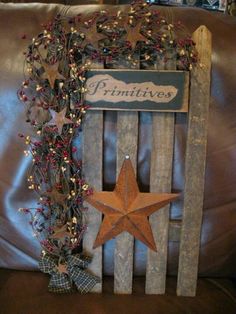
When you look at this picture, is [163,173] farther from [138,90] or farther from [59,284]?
[59,284]

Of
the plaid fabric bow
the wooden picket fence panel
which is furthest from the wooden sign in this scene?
the plaid fabric bow

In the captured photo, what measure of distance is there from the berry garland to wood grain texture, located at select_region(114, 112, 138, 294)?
0.09 meters

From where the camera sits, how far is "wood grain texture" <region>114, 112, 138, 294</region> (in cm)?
103

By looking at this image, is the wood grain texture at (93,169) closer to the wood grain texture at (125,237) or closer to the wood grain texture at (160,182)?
the wood grain texture at (125,237)

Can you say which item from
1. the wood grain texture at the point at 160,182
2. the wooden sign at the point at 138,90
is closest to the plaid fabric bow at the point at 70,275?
the wood grain texture at the point at 160,182

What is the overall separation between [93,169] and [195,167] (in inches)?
12.2

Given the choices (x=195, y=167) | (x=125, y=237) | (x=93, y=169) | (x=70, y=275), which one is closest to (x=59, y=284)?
(x=70, y=275)

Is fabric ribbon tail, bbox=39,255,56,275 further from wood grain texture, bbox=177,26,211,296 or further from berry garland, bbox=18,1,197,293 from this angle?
wood grain texture, bbox=177,26,211,296

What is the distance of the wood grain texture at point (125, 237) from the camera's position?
1.03 meters

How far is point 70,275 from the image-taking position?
1103mm

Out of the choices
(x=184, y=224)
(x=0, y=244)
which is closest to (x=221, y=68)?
(x=184, y=224)

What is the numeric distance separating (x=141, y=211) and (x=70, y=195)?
0.22 m

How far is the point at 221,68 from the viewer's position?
3.35ft

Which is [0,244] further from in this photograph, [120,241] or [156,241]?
[156,241]
